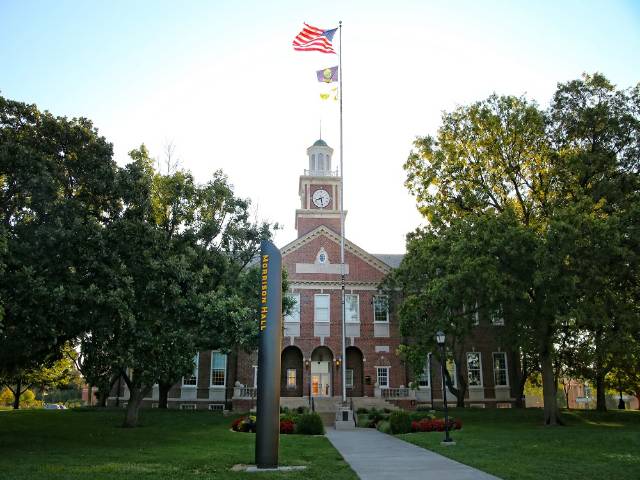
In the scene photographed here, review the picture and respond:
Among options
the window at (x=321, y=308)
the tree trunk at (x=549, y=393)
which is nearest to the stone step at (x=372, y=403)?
the window at (x=321, y=308)

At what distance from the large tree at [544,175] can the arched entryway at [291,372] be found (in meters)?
15.0

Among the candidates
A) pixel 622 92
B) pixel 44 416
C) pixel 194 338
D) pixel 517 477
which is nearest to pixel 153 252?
pixel 194 338

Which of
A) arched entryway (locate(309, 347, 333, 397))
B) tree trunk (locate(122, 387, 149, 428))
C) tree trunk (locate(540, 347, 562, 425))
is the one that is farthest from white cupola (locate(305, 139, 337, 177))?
tree trunk (locate(122, 387, 149, 428))

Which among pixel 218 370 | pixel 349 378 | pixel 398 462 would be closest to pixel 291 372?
pixel 349 378

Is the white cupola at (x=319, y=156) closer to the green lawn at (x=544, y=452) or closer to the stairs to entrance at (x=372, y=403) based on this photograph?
the stairs to entrance at (x=372, y=403)

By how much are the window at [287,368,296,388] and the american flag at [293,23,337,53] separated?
22.1 meters

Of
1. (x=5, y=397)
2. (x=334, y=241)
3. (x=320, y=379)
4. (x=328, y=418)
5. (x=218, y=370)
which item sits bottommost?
(x=5, y=397)

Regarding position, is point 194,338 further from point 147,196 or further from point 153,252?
point 147,196

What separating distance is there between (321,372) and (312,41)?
74.0 feet

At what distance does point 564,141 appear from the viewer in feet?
88.2

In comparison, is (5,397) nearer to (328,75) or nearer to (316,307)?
(316,307)

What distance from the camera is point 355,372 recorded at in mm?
38656

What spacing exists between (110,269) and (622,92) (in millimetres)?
23883

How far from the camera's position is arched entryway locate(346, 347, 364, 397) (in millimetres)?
38031
